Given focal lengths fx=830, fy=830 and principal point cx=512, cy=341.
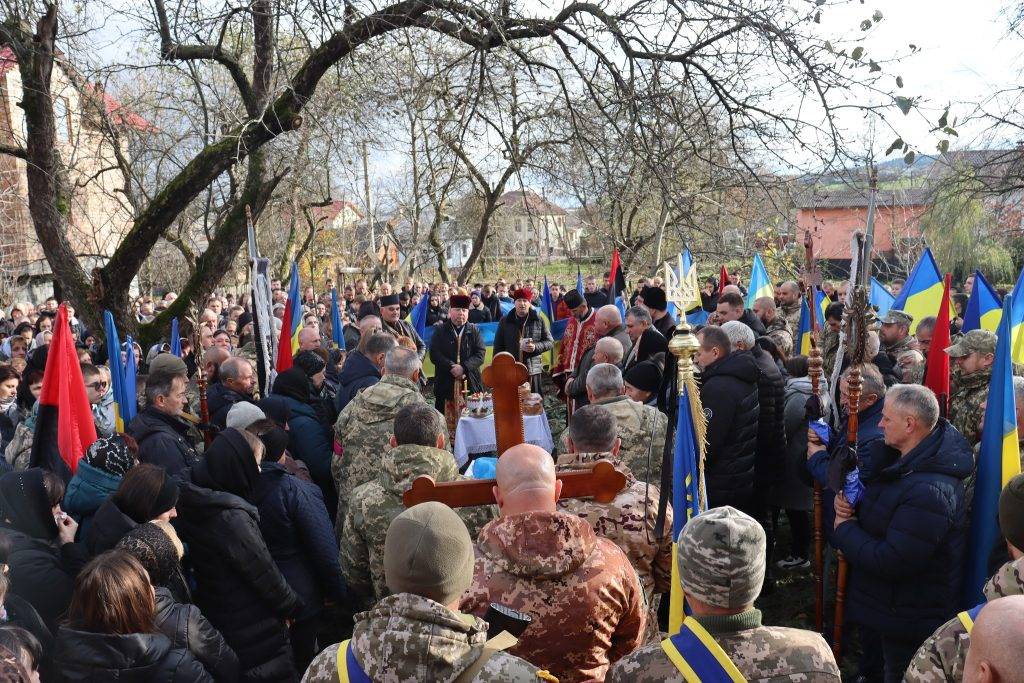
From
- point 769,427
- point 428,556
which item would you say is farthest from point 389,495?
point 769,427

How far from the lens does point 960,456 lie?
3920 millimetres

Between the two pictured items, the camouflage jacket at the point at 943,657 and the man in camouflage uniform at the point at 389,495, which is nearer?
the camouflage jacket at the point at 943,657

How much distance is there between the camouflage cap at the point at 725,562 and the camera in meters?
2.19

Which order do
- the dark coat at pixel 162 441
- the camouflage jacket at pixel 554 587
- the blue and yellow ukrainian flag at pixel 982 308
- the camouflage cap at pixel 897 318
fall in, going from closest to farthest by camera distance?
the camouflage jacket at pixel 554 587
the dark coat at pixel 162 441
the blue and yellow ukrainian flag at pixel 982 308
the camouflage cap at pixel 897 318

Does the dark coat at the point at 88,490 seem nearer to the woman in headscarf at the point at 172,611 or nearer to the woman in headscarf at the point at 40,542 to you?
the woman in headscarf at the point at 40,542

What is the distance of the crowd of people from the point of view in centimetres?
217

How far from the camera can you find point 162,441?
15.8ft

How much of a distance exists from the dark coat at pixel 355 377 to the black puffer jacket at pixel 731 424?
2.68m

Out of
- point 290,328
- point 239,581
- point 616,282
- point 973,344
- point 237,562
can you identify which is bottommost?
point 239,581

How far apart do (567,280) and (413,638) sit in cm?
3445

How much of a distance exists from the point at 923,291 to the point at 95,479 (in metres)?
7.48

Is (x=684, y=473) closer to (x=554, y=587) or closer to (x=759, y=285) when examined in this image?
(x=554, y=587)

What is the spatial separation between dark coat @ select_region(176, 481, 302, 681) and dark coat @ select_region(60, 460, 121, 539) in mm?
491

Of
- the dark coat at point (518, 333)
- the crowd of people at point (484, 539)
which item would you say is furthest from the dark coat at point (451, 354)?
the crowd of people at point (484, 539)
